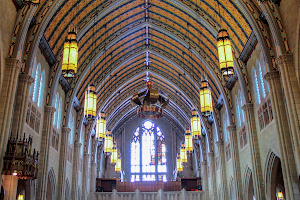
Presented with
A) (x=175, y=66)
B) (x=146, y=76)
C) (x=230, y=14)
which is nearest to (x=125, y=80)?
(x=146, y=76)

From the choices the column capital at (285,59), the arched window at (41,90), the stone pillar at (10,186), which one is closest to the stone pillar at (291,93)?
the column capital at (285,59)

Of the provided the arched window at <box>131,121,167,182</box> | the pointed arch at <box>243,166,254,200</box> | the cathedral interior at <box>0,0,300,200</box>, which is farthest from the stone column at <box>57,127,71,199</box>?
the arched window at <box>131,121,167,182</box>

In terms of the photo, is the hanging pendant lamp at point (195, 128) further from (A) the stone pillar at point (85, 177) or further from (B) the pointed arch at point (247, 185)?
Answer: (A) the stone pillar at point (85, 177)

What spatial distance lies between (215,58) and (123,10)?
7.83 meters

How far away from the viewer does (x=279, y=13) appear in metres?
15.2

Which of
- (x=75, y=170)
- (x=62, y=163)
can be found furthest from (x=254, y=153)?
(x=75, y=170)

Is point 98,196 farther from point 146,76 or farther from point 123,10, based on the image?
point 123,10

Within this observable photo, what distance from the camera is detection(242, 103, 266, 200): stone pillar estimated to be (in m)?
18.5

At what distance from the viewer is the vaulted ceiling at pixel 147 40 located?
20391 mm

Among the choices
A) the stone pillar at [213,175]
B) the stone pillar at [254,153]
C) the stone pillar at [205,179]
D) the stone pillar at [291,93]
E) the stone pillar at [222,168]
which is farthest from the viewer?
the stone pillar at [205,179]

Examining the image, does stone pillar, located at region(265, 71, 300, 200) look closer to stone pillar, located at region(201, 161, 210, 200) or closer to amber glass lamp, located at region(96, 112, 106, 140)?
amber glass lamp, located at region(96, 112, 106, 140)

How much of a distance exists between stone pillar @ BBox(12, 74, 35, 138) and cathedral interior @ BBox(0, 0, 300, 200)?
0.17 ft

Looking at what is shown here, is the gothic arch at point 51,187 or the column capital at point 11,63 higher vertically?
the column capital at point 11,63

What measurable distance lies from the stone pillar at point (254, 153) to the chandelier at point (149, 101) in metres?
5.37
